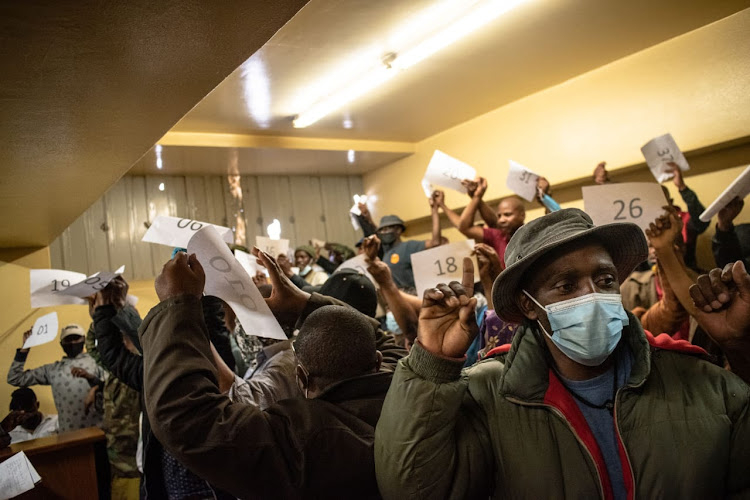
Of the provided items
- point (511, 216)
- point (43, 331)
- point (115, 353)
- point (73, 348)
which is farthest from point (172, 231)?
point (73, 348)

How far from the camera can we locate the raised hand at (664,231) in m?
2.53

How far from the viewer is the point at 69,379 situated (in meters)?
5.35

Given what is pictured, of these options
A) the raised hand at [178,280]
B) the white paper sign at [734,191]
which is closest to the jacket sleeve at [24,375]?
the raised hand at [178,280]

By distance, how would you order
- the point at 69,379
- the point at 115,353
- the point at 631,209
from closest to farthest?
1. the point at 115,353
2. the point at 631,209
3. the point at 69,379

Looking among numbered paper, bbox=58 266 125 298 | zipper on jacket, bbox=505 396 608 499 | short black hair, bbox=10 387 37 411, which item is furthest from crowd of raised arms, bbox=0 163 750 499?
short black hair, bbox=10 387 37 411

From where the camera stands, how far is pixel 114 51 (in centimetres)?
187

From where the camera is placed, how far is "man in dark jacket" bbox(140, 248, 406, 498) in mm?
1646

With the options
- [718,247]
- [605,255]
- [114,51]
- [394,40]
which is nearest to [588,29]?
[394,40]

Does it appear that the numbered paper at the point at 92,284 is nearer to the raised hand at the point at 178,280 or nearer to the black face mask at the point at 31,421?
the raised hand at the point at 178,280

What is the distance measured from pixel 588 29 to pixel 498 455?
473cm

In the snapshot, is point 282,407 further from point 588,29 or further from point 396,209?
point 396,209

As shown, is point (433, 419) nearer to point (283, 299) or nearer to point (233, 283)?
point (233, 283)

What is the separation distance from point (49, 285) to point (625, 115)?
18.1ft

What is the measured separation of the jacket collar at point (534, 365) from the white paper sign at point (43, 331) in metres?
4.47
